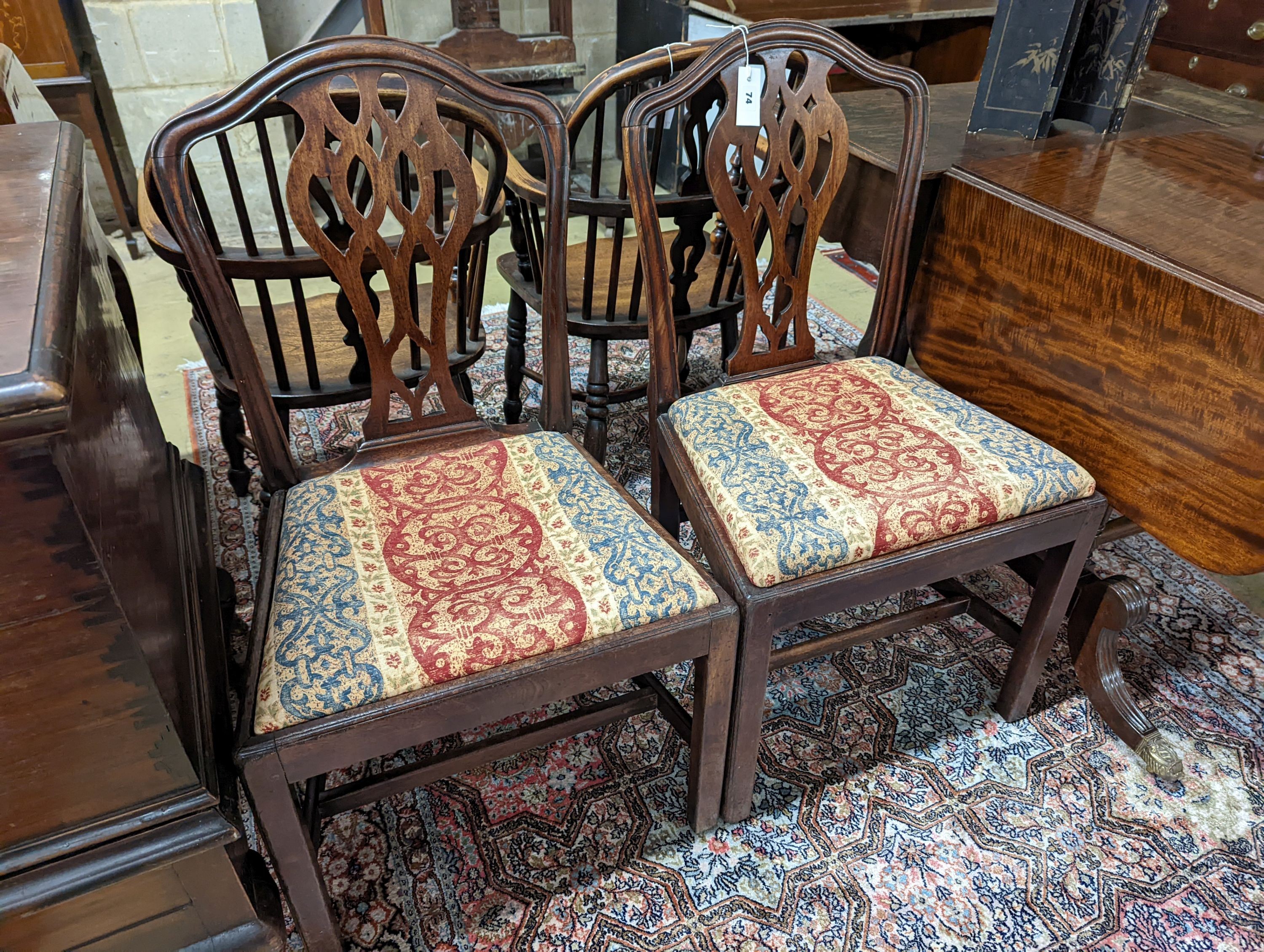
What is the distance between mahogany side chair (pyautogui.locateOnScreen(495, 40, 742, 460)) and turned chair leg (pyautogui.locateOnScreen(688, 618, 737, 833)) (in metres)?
0.71

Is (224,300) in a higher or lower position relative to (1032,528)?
higher

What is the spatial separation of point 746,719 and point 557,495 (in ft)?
1.44

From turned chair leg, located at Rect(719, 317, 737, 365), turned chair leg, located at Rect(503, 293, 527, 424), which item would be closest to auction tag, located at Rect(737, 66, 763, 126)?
turned chair leg, located at Rect(719, 317, 737, 365)

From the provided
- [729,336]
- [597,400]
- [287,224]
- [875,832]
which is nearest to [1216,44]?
[729,336]

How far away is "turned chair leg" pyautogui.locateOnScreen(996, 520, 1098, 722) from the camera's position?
4.52ft

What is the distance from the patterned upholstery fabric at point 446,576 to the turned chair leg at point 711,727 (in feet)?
0.32

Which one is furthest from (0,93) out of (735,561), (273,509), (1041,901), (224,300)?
(1041,901)

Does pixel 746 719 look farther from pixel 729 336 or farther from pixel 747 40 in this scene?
pixel 729 336

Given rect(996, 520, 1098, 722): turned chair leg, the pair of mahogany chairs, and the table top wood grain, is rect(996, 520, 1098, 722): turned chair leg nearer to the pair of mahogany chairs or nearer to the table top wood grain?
the pair of mahogany chairs

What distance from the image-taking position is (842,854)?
1.33 metres

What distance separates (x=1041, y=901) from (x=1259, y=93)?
109 inches

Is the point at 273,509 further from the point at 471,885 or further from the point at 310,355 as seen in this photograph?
the point at 471,885

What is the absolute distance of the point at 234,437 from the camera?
1894mm

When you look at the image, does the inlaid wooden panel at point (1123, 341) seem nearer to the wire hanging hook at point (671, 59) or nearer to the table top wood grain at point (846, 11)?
the wire hanging hook at point (671, 59)
